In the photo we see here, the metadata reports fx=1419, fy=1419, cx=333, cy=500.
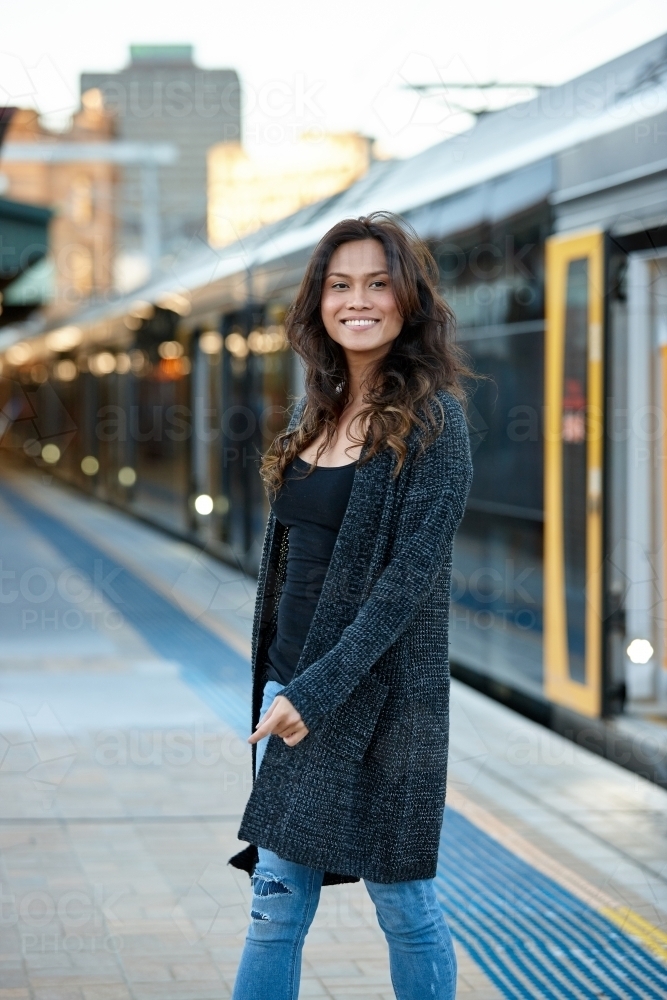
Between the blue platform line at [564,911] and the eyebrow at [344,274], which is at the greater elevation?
the eyebrow at [344,274]

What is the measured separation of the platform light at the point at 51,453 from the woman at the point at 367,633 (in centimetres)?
2202

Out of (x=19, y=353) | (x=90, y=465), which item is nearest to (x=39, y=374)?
(x=19, y=353)

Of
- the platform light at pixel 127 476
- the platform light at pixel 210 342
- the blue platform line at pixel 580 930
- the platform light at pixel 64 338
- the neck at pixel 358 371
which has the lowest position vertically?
the blue platform line at pixel 580 930

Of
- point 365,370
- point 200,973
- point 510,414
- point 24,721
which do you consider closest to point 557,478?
point 510,414

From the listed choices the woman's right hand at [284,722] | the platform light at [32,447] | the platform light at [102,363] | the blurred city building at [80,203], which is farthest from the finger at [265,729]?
the blurred city building at [80,203]

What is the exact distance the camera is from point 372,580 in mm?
2326

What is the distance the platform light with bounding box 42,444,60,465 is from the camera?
80.1ft

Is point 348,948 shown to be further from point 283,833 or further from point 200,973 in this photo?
point 283,833

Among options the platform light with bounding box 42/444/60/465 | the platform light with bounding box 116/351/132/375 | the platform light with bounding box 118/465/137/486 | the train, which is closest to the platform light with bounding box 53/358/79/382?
the platform light with bounding box 42/444/60/465

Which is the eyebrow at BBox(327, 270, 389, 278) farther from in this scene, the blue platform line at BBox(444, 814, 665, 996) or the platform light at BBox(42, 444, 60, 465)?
the platform light at BBox(42, 444, 60, 465)

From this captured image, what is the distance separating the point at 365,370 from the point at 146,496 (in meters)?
14.0

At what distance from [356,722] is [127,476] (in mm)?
15694

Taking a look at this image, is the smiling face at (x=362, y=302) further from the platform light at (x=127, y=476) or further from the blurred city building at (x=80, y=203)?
the blurred city building at (x=80, y=203)

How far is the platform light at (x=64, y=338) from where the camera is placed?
2116cm
